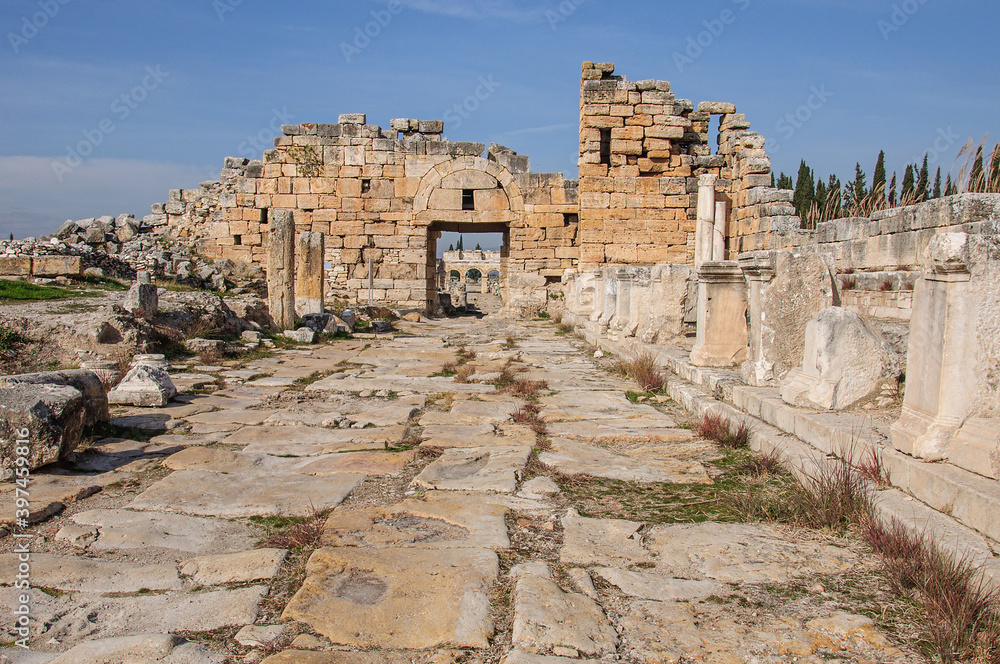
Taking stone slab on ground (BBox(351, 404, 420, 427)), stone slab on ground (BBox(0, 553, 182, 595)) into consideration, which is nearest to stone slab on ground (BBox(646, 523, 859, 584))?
stone slab on ground (BBox(0, 553, 182, 595))

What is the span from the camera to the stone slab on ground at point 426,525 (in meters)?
2.85

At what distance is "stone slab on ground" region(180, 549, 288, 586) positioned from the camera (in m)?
2.48

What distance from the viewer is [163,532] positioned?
9.61 feet

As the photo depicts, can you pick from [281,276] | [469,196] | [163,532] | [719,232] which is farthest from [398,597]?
[469,196]

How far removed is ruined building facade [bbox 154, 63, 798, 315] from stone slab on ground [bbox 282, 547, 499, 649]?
43.6 ft

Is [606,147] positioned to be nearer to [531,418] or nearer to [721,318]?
[721,318]

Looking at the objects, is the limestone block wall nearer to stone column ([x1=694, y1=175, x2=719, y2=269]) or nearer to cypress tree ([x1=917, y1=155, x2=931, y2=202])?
stone column ([x1=694, y1=175, x2=719, y2=269])

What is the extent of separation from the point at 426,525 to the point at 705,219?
13.2 metres

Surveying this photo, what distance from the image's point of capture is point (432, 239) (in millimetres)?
16688

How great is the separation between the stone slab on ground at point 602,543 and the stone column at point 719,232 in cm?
1259

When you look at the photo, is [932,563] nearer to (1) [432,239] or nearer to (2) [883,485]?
(2) [883,485]

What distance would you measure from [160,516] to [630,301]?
676 cm

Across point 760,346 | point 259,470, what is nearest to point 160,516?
point 259,470

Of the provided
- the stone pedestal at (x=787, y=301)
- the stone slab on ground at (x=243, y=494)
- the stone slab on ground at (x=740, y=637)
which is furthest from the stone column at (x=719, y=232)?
the stone slab on ground at (x=740, y=637)
